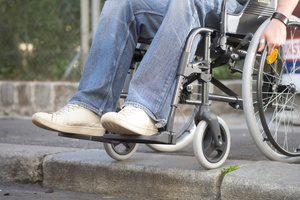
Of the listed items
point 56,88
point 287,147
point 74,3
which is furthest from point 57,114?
point 74,3

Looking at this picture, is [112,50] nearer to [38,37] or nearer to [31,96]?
[31,96]

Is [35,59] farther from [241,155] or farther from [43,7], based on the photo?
[241,155]

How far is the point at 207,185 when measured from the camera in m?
1.79

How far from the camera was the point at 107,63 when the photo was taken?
1945mm

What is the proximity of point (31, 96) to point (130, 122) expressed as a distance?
3.34 metres

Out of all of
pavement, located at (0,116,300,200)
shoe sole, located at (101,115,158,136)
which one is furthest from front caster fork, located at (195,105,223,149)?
shoe sole, located at (101,115,158,136)

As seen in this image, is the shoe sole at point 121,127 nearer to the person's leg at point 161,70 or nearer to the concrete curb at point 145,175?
the person's leg at point 161,70

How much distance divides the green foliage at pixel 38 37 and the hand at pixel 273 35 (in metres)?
3.32

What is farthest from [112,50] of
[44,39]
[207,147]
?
[44,39]

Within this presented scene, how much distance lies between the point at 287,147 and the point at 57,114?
117cm

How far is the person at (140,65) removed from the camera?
1.78 meters

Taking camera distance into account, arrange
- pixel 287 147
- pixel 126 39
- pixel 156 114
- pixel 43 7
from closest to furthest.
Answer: pixel 156 114
pixel 126 39
pixel 287 147
pixel 43 7

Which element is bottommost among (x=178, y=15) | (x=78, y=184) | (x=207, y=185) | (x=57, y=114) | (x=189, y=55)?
(x=78, y=184)

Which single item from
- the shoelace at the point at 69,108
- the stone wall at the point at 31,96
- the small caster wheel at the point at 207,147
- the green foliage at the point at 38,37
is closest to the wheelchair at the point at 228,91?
the small caster wheel at the point at 207,147
